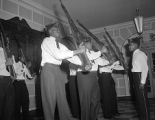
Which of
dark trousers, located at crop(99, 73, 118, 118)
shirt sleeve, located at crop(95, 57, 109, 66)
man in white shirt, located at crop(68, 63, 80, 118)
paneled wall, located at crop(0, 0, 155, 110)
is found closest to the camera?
dark trousers, located at crop(99, 73, 118, 118)

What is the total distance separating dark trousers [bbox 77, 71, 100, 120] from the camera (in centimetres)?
292

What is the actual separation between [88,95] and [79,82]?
253 mm

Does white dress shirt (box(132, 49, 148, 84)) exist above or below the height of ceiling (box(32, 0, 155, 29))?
below

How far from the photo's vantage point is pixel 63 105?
239 cm

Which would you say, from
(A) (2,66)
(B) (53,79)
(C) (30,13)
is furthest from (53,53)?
(C) (30,13)

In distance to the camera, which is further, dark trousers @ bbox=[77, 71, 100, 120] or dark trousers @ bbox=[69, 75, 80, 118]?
dark trousers @ bbox=[69, 75, 80, 118]

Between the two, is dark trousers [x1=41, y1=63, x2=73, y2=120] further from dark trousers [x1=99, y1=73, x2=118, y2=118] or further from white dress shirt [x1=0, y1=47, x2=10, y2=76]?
dark trousers [x1=99, y1=73, x2=118, y2=118]

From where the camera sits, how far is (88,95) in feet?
9.61

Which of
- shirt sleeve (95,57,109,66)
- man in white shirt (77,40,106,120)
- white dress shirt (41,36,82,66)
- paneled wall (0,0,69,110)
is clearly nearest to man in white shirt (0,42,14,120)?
white dress shirt (41,36,82,66)

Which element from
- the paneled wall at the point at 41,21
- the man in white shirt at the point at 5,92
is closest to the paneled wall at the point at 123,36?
the paneled wall at the point at 41,21

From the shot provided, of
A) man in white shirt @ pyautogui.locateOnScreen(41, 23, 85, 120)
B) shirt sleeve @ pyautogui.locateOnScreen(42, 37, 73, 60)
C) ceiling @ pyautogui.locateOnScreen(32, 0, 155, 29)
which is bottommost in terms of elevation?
man in white shirt @ pyautogui.locateOnScreen(41, 23, 85, 120)

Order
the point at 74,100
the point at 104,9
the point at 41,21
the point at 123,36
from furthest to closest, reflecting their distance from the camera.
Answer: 1. the point at 123,36
2. the point at 104,9
3. the point at 41,21
4. the point at 74,100

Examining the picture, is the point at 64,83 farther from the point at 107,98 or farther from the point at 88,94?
the point at 107,98

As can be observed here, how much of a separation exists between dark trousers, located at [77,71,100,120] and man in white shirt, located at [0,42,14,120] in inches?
47.0
